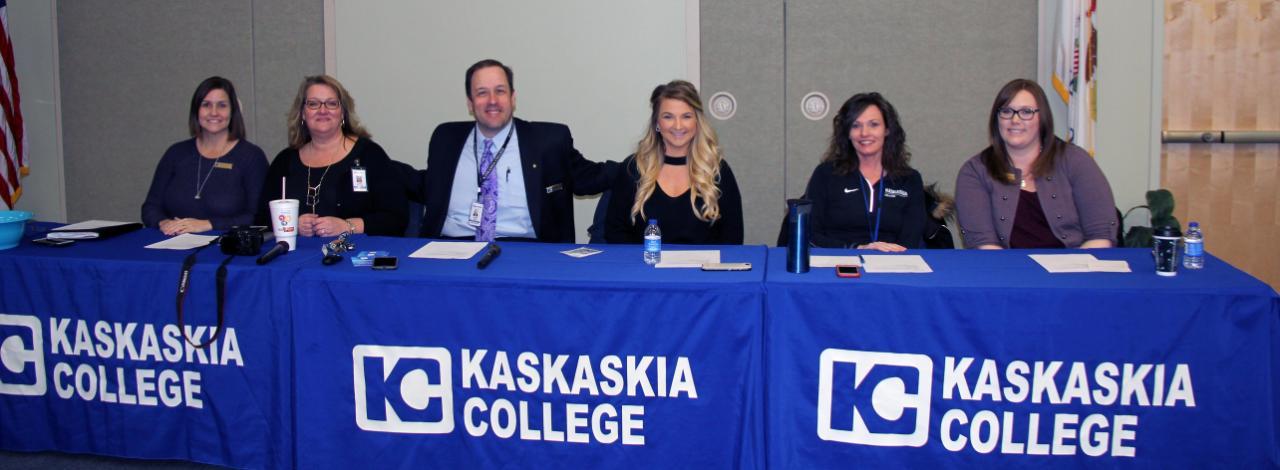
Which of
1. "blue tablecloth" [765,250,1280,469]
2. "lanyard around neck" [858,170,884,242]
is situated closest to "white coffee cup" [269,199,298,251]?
"blue tablecloth" [765,250,1280,469]

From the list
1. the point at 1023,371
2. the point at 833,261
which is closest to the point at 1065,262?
the point at 1023,371

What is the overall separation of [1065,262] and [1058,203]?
669mm

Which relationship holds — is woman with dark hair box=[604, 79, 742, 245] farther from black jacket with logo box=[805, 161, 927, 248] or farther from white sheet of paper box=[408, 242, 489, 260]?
white sheet of paper box=[408, 242, 489, 260]

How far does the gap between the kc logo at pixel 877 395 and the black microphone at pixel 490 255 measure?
3.05 ft

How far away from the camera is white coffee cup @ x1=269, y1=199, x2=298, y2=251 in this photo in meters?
2.70

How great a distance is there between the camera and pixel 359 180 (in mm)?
3387

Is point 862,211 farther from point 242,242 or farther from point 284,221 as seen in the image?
point 242,242

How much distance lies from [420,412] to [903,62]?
2984 millimetres

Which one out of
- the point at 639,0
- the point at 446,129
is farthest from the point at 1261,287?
the point at 639,0

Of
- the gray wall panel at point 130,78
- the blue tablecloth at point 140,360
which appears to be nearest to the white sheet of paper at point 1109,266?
the blue tablecloth at point 140,360

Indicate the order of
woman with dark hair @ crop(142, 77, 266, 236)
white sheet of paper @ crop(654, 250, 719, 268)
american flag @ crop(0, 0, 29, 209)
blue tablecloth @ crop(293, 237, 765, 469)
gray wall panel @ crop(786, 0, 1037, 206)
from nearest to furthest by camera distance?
1. blue tablecloth @ crop(293, 237, 765, 469)
2. white sheet of paper @ crop(654, 250, 719, 268)
3. woman with dark hair @ crop(142, 77, 266, 236)
4. gray wall panel @ crop(786, 0, 1037, 206)
5. american flag @ crop(0, 0, 29, 209)

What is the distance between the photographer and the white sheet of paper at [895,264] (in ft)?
7.73

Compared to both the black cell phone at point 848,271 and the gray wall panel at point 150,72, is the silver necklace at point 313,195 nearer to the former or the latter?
the gray wall panel at point 150,72

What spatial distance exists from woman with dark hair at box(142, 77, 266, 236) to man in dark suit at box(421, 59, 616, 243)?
763mm
